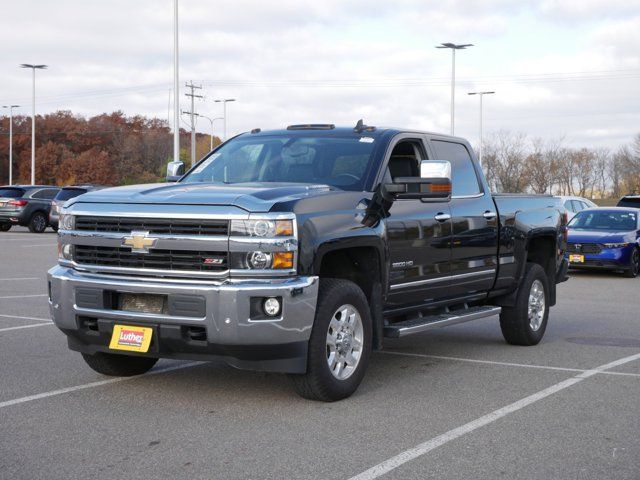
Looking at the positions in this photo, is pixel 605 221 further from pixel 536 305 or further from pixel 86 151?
pixel 86 151

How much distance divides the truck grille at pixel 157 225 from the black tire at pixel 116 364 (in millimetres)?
1108

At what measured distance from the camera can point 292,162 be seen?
7.93 meters

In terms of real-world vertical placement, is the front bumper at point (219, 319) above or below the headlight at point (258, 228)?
below

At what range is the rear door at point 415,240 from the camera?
7.52 metres

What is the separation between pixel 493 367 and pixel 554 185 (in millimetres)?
67033

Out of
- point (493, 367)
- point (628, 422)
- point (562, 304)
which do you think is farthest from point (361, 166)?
point (562, 304)

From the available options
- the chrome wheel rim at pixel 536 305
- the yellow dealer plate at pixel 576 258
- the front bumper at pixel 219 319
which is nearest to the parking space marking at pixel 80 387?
the front bumper at pixel 219 319

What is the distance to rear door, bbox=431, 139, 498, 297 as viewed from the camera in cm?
847

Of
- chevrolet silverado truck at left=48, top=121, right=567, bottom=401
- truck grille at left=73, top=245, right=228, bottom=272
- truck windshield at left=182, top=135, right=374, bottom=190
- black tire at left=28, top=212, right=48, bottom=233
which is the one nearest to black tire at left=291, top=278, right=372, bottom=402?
chevrolet silverado truck at left=48, top=121, right=567, bottom=401

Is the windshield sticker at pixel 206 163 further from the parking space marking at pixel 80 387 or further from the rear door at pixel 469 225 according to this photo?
the rear door at pixel 469 225

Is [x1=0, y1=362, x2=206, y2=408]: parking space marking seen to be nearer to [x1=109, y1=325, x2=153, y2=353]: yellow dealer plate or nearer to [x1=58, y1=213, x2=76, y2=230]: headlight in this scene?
[x1=109, y1=325, x2=153, y2=353]: yellow dealer plate

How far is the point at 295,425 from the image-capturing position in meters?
6.13

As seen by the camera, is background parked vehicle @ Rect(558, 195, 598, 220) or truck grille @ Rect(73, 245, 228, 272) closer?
truck grille @ Rect(73, 245, 228, 272)

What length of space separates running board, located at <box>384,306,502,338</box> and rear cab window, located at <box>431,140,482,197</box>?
3.52ft
